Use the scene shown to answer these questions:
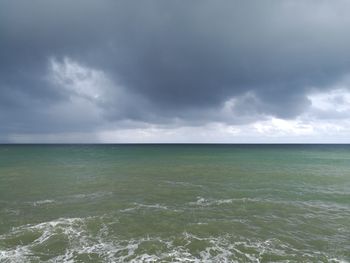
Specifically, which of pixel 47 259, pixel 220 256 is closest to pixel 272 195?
pixel 220 256

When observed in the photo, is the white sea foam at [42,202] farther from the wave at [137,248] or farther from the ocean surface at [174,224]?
the wave at [137,248]

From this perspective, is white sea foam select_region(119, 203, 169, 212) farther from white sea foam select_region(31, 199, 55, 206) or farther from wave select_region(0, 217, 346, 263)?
white sea foam select_region(31, 199, 55, 206)

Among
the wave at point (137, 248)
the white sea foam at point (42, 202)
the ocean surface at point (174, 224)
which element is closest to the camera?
the wave at point (137, 248)

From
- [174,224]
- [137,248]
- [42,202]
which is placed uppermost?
[42,202]

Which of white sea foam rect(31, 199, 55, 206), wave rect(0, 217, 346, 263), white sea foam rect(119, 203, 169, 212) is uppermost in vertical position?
white sea foam rect(31, 199, 55, 206)

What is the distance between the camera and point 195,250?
14055mm

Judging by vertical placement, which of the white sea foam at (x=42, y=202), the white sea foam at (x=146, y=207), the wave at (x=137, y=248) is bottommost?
the wave at (x=137, y=248)

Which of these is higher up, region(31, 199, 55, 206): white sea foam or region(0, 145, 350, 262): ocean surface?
region(31, 199, 55, 206): white sea foam

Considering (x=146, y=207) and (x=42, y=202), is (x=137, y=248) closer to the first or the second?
(x=146, y=207)

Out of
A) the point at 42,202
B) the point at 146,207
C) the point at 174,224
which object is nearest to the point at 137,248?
the point at 174,224

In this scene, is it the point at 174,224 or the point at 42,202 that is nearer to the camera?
the point at 174,224

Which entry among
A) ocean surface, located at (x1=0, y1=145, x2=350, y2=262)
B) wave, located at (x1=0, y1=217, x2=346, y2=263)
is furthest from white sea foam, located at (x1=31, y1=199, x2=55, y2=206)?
wave, located at (x1=0, y1=217, x2=346, y2=263)

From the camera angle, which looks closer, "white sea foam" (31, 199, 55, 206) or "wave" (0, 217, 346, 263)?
"wave" (0, 217, 346, 263)

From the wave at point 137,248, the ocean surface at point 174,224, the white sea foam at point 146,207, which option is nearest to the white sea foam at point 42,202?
the ocean surface at point 174,224
